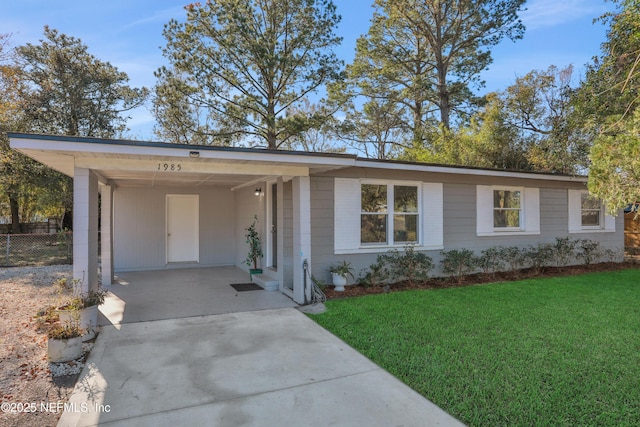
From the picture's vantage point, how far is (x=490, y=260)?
8.95m

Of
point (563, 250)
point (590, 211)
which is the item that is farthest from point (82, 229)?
point (590, 211)

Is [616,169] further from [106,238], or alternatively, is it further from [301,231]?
[106,238]

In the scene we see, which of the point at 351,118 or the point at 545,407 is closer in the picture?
the point at 545,407

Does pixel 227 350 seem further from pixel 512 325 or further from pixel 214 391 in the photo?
pixel 512 325

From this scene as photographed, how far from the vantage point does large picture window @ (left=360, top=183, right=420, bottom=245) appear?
7.80m

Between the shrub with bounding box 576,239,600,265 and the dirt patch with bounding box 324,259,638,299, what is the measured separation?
7.9 inches

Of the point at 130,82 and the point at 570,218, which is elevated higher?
the point at 130,82

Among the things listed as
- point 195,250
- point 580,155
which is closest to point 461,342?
point 195,250

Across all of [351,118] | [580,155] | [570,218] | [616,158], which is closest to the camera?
[616,158]

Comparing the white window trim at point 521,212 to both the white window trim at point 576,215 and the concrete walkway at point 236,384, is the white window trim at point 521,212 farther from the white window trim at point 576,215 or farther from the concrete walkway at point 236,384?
the concrete walkway at point 236,384

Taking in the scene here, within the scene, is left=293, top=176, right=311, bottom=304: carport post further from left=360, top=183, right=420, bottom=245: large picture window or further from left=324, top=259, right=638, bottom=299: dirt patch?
left=360, top=183, right=420, bottom=245: large picture window

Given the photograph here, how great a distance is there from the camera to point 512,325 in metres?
5.07

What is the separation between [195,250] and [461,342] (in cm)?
811

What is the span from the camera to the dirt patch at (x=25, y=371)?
116 inches
